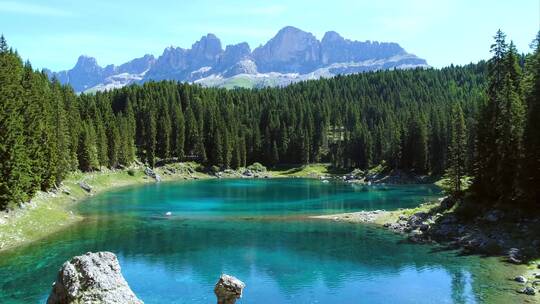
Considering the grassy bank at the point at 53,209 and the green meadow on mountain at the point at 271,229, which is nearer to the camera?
the green meadow on mountain at the point at 271,229

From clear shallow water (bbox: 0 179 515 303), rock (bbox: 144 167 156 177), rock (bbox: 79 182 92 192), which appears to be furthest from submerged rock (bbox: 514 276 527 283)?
rock (bbox: 144 167 156 177)

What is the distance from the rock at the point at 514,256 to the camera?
4884 centimetres

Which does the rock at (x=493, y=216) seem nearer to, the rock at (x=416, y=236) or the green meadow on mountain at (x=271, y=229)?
the green meadow on mountain at (x=271, y=229)

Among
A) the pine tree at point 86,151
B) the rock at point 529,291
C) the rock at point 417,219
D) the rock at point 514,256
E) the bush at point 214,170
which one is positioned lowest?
the rock at point 529,291

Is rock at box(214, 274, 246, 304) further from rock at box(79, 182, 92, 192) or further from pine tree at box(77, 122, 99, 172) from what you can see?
pine tree at box(77, 122, 99, 172)

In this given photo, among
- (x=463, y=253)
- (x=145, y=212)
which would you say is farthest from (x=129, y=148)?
(x=463, y=253)

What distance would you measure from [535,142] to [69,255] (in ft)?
176

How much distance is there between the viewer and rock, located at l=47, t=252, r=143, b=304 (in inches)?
816

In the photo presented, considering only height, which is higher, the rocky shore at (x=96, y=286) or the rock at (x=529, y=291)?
the rocky shore at (x=96, y=286)

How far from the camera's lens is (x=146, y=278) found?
4600 centimetres

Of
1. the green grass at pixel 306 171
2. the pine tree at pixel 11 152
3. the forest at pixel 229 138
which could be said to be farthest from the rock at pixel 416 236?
the green grass at pixel 306 171

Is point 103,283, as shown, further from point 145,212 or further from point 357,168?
point 357,168

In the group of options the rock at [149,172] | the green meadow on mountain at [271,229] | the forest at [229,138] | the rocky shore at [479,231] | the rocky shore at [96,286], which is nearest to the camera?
the rocky shore at [96,286]

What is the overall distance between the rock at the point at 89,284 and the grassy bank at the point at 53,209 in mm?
37864
